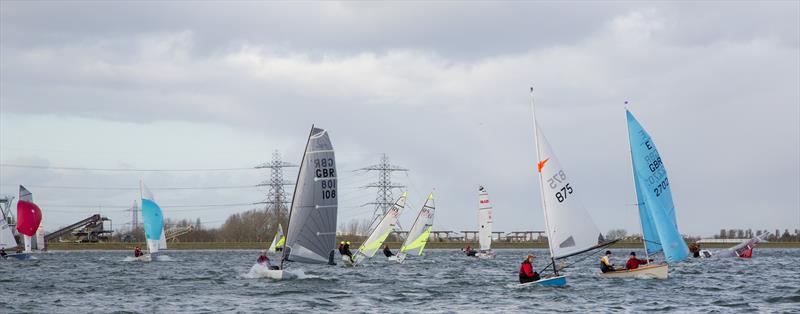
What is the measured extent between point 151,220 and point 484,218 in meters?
30.8

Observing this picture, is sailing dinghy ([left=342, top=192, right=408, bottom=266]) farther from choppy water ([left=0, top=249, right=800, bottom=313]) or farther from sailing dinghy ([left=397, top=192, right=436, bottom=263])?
choppy water ([left=0, top=249, right=800, bottom=313])

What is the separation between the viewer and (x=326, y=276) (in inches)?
2254

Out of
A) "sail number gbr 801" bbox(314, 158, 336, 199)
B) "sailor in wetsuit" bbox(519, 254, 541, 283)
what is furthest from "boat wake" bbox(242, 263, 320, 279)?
"sailor in wetsuit" bbox(519, 254, 541, 283)

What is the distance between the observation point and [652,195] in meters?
48.4

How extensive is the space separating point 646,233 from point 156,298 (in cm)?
2261

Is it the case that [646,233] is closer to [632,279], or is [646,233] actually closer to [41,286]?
[632,279]

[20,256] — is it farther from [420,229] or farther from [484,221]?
[484,221]

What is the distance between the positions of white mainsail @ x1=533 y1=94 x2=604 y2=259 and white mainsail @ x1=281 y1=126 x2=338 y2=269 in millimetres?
10440

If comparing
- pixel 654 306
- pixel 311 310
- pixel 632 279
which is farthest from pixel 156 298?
pixel 632 279

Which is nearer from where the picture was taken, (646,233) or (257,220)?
(646,233)

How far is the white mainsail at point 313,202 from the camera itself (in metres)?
47.6

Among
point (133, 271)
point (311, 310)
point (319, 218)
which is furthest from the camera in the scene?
point (133, 271)

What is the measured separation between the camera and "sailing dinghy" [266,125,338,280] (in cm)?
4758

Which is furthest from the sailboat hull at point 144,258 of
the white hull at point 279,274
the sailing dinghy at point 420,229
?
the white hull at point 279,274
